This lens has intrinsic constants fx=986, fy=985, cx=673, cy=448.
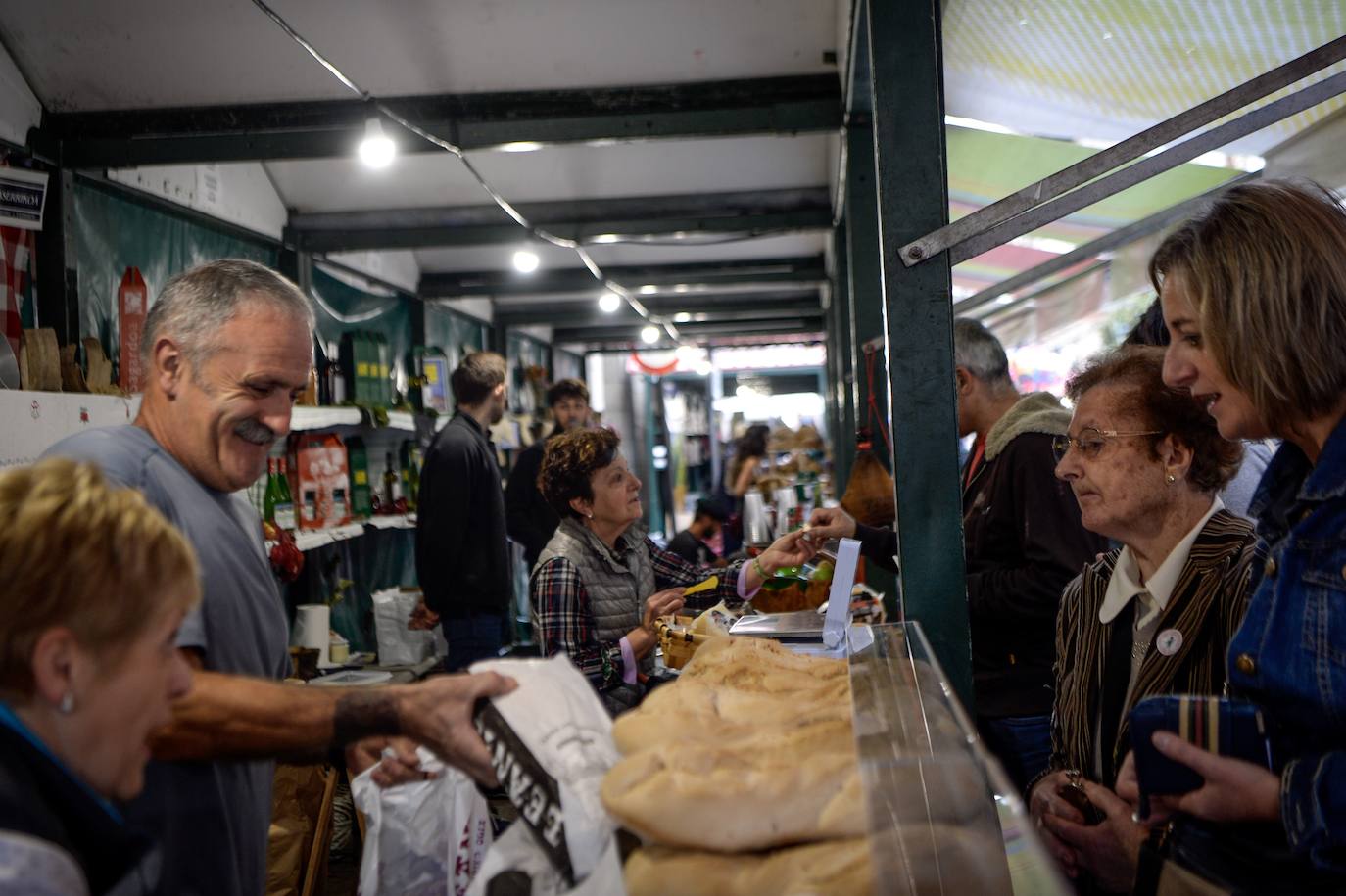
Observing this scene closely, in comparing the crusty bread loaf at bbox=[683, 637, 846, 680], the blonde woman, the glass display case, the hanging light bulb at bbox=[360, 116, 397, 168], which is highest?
the hanging light bulb at bbox=[360, 116, 397, 168]

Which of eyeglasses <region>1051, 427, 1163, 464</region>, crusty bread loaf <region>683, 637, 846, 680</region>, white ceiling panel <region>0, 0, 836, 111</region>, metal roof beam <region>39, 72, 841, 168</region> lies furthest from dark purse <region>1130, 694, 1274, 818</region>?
metal roof beam <region>39, 72, 841, 168</region>

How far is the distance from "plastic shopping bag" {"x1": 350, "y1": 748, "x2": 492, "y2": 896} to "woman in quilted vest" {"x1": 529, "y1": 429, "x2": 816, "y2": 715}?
1250 mm

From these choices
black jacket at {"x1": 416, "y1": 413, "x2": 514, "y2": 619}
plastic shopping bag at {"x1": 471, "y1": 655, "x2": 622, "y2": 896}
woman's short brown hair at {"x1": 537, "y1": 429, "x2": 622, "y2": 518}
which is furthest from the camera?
black jacket at {"x1": 416, "y1": 413, "x2": 514, "y2": 619}

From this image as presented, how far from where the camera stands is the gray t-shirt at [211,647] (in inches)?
58.5

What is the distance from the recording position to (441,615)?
5.33 m

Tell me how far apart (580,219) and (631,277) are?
102 inches

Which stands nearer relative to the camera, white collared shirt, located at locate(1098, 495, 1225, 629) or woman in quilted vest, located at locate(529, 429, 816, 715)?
white collared shirt, located at locate(1098, 495, 1225, 629)

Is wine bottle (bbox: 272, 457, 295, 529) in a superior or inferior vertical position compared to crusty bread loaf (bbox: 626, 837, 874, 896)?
superior

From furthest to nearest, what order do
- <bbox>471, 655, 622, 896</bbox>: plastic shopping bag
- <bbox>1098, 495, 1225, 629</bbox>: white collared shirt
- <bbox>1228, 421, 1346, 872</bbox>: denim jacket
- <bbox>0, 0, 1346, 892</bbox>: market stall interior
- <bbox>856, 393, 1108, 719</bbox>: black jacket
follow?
1. <bbox>856, 393, 1108, 719</bbox>: black jacket
2. <bbox>0, 0, 1346, 892</bbox>: market stall interior
3. <bbox>1098, 495, 1225, 629</bbox>: white collared shirt
4. <bbox>1228, 421, 1346, 872</bbox>: denim jacket
5. <bbox>471, 655, 622, 896</bbox>: plastic shopping bag

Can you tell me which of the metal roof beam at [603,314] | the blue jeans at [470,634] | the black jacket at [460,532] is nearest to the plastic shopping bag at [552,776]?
the black jacket at [460,532]

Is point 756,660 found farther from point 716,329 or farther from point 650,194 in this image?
point 716,329

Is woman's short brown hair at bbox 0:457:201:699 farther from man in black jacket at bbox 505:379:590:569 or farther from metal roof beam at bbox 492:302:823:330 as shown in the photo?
metal roof beam at bbox 492:302:823:330

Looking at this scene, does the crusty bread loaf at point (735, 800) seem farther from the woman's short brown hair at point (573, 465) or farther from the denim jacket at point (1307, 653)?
the woman's short brown hair at point (573, 465)

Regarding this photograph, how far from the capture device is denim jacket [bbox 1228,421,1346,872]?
1260 millimetres
